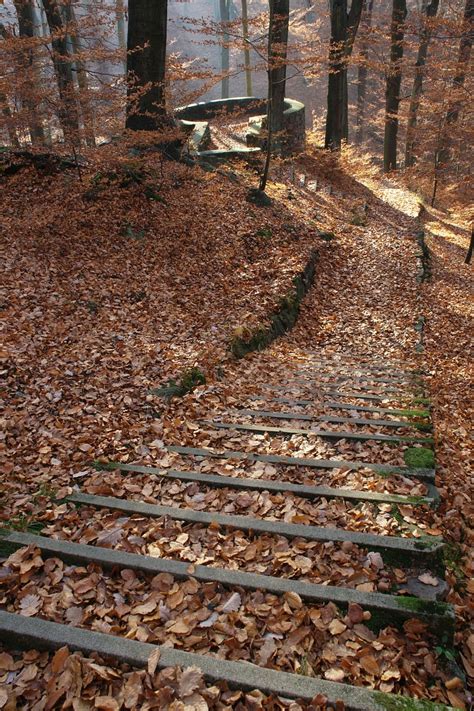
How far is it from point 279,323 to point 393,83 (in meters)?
15.8

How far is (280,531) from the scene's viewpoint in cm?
322

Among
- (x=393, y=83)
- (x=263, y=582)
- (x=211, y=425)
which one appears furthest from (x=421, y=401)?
(x=393, y=83)

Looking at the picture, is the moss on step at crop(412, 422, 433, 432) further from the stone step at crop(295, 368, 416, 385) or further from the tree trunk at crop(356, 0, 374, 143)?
the tree trunk at crop(356, 0, 374, 143)

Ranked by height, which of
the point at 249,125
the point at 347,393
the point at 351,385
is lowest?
the point at 351,385

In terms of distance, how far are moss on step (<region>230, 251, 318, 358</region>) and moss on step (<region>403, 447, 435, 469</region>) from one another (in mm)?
3239

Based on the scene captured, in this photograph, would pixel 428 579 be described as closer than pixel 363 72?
Yes

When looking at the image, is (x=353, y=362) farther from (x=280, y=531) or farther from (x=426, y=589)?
(x=426, y=589)

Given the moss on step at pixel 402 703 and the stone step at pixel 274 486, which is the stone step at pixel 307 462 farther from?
the moss on step at pixel 402 703

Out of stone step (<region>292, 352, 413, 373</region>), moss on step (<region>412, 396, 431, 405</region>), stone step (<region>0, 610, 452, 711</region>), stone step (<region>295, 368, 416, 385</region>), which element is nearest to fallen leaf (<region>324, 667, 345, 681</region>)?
stone step (<region>0, 610, 452, 711</region>)

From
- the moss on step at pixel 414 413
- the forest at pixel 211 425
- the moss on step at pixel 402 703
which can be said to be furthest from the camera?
the moss on step at pixel 414 413

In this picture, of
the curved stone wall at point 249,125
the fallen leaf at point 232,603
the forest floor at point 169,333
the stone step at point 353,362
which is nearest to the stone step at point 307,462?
the forest floor at point 169,333

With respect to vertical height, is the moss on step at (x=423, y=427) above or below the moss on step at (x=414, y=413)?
above

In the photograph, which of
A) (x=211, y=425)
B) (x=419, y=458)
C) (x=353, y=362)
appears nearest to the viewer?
(x=419, y=458)

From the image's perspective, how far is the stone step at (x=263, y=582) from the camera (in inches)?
99.8
